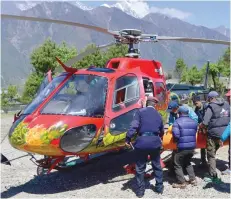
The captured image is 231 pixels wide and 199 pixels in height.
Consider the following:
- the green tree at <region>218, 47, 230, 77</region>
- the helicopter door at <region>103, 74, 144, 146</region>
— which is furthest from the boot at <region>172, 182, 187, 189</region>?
the green tree at <region>218, 47, 230, 77</region>

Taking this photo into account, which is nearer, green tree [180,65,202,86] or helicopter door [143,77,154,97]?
helicopter door [143,77,154,97]

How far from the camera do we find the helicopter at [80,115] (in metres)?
5.92

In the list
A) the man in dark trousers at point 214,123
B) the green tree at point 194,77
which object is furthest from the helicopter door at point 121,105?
the green tree at point 194,77

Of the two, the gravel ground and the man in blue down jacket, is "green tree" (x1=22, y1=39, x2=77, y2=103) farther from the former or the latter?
the man in blue down jacket

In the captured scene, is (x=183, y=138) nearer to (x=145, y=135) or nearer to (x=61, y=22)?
(x=145, y=135)

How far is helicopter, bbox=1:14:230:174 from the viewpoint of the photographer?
5922 millimetres

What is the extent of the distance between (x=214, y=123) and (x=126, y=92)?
1834mm

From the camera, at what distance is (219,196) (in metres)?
5.98

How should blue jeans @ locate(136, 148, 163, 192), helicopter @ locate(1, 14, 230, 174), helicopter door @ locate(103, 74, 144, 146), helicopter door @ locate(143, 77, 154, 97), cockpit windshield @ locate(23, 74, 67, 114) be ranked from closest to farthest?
helicopter @ locate(1, 14, 230, 174) < blue jeans @ locate(136, 148, 163, 192) < cockpit windshield @ locate(23, 74, 67, 114) < helicopter door @ locate(103, 74, 144, 146) < helicopter door @ locate(143, 77, 154, 97)

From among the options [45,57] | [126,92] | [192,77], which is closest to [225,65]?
[192,77]

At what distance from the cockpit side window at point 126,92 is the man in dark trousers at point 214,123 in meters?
1.51

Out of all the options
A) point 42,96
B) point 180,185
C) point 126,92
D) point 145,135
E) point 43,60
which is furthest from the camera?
point 43,60

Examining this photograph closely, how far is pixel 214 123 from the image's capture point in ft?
21.4

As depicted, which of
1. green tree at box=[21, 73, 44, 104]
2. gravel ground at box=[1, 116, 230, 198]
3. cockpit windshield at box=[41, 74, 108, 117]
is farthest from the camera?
green tree at box=[21, 73, 44, 104]
